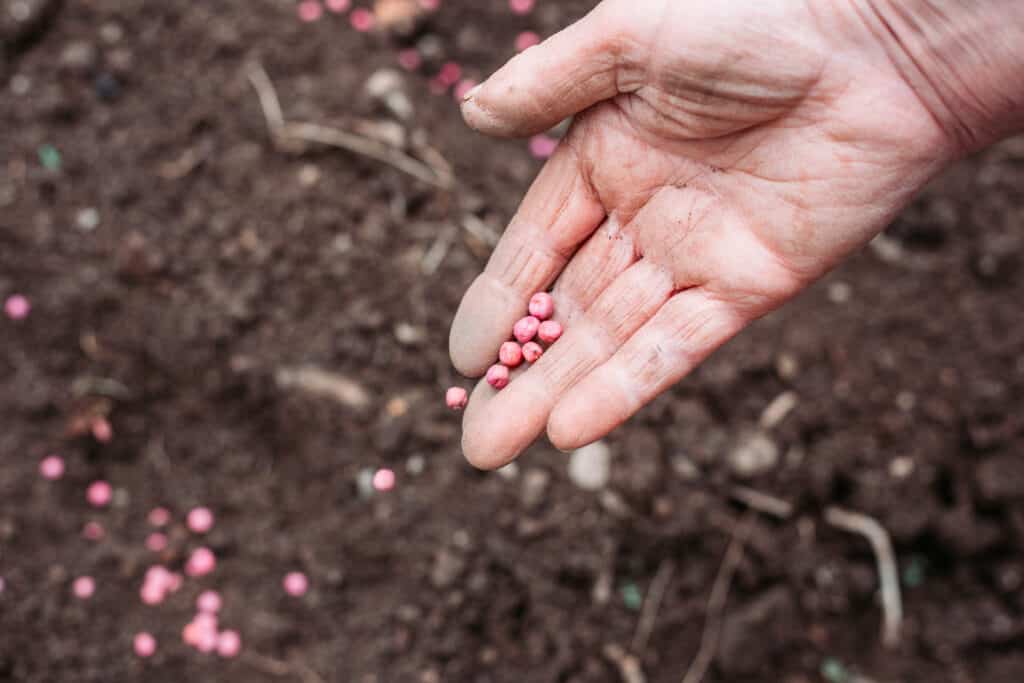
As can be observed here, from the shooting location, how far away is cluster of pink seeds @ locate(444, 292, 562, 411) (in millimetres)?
2277

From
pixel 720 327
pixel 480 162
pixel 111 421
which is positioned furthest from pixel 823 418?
pixel 111 421

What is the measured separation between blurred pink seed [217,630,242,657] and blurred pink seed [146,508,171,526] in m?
0.46

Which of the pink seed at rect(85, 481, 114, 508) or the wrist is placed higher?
the wrist

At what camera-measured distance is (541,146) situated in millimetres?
3584

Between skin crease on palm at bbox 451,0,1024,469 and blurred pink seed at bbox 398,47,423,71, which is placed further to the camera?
blurred pink seed at bbox 398,47,423,71

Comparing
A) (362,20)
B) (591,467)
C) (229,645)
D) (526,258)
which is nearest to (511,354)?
(526,258)

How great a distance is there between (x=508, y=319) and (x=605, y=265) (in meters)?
0.28

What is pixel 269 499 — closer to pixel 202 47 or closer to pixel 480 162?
pixel 480 162

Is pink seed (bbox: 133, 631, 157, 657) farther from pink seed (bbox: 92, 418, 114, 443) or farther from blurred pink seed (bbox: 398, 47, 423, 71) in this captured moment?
blurred pink seed (bbox: 398, 47, 423, 71)

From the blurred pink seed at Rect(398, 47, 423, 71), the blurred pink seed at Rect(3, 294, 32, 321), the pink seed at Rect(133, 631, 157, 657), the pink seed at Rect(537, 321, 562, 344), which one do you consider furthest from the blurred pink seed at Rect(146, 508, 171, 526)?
the blurred pink seed at Rect(398, 47, 423, 71)

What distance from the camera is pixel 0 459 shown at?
3.13 meters

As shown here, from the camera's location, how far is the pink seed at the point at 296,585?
2979mm

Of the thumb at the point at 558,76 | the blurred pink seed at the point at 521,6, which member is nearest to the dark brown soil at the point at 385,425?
the blurred pink seed at the point at 521,6

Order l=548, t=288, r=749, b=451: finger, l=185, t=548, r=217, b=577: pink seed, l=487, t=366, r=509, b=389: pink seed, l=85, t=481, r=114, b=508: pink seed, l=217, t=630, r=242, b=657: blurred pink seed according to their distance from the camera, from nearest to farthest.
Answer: l=548, t=288, r=749, b=451: finger < l=487, t=366, r=509, b=389: pink seed < l=217, t=630, r=242, b=657: blurred pink seed < l=185, t=548, r=217, b=577: pink seed < l=85, t=481, r=114, b=508: pink seed
